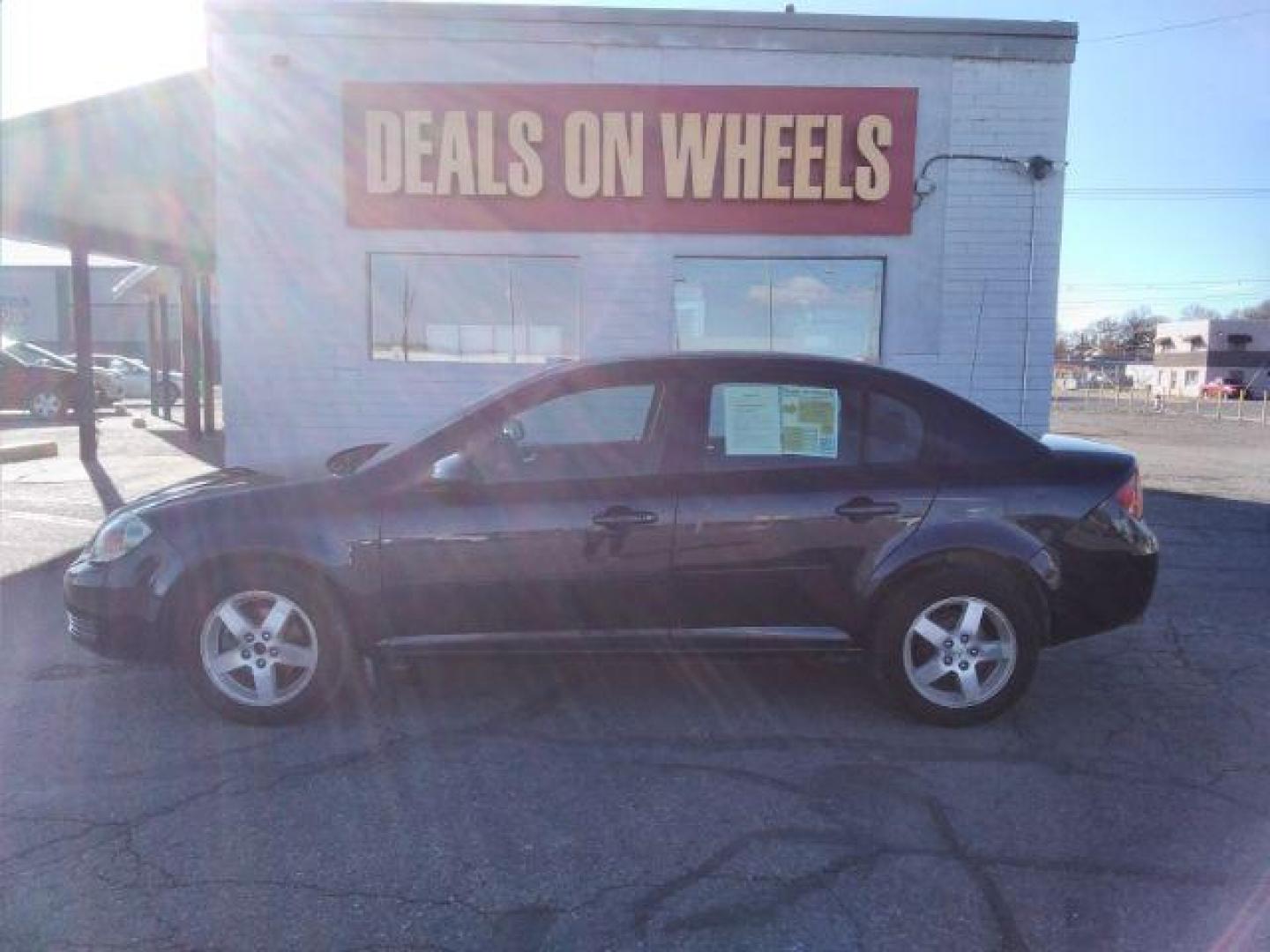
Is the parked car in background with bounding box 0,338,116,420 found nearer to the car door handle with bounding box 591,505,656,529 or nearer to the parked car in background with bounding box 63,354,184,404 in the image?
the parked car in background with bounding box 63,354,184,404

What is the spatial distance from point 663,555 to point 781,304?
640 cm

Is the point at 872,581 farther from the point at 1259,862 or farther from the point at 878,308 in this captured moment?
the point at 878,308

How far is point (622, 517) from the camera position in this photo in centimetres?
405

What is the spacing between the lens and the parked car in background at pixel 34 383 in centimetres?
1914

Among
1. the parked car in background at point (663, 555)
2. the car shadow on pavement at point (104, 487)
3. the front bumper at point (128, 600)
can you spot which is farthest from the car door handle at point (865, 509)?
the car shadow on pavement at point (104, 487)

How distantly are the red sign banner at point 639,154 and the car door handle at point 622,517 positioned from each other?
239 inches

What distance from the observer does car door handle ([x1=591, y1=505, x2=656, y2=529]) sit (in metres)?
4.05

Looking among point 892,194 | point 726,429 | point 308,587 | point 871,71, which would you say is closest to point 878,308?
point 892,194

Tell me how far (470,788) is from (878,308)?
7.50m

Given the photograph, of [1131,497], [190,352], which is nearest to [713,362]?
[1131,497]

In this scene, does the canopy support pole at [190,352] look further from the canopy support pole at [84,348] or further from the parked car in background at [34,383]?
the canopy support pole at [84,348]

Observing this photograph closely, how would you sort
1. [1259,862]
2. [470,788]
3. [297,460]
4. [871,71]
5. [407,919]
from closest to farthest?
[407,919] < [1259,862] < [470,788] < [297,460] < [871,71]

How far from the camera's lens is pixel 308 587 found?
4.07 m

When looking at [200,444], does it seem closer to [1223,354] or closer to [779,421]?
[779,421]
